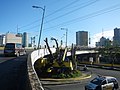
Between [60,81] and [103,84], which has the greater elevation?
[103,84]

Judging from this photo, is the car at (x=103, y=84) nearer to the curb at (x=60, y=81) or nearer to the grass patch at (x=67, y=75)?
the curb at (x=60, y=81)

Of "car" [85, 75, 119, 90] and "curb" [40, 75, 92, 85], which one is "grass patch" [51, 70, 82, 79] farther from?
"car" [85, 75, 119, 90]

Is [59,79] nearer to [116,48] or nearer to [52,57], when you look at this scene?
[52,57]

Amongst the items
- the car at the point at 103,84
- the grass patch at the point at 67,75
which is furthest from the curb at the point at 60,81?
the car at the point at 103,84

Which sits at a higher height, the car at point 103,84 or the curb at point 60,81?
the car at point 103,84

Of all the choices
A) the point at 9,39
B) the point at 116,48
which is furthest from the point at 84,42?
the point at 116,48

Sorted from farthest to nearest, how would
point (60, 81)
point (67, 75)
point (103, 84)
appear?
1. point (67, 75)
2. point (60, 81)
3. point (103, 84)

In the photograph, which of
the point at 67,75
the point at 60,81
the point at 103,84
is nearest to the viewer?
the point at 103,84

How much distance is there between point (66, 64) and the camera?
45375mm

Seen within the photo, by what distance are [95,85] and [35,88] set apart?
18.5m

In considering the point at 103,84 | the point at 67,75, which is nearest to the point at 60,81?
the point at 67,75

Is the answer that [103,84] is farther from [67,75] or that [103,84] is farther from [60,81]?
[67,75]

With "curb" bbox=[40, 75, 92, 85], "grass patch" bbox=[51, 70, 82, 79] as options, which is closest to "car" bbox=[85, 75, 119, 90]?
"curb" bbox=[40, 75, 92, 85]

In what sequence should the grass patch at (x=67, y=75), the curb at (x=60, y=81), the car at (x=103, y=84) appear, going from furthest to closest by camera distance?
the grass patch at (x=67, y=75), the curb at (x=60, y=81), the car at (x=103, y=84)
